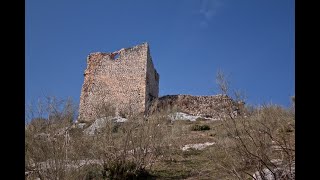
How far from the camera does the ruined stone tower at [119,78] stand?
71.1 ft

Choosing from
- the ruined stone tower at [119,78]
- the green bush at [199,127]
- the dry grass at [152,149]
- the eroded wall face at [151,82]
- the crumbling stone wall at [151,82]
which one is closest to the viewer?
the dry grass at [152,149]

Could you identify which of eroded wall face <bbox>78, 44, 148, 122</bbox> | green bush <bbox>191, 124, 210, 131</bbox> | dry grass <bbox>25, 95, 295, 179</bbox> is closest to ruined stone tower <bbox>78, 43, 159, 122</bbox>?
eroded wall face <bbox>78, 44, 148, 122</bbox>

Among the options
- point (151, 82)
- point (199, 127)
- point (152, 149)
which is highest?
point (151, 82)

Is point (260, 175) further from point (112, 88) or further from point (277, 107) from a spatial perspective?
point (112, 88)

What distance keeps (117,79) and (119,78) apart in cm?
15

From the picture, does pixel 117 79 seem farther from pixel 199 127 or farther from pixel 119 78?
pixel 199 127

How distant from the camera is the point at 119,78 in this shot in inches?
869

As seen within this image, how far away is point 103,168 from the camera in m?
7.01

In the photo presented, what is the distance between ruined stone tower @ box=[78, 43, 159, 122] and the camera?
853 inches

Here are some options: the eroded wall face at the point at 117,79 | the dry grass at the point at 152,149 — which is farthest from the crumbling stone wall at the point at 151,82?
the dry grass at the point at 152,149

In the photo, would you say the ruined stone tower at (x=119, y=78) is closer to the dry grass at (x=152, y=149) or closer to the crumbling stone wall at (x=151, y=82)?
the crumbling stone wall at (x=151, y=82)

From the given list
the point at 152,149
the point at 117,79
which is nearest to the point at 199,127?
the point at 152,149
